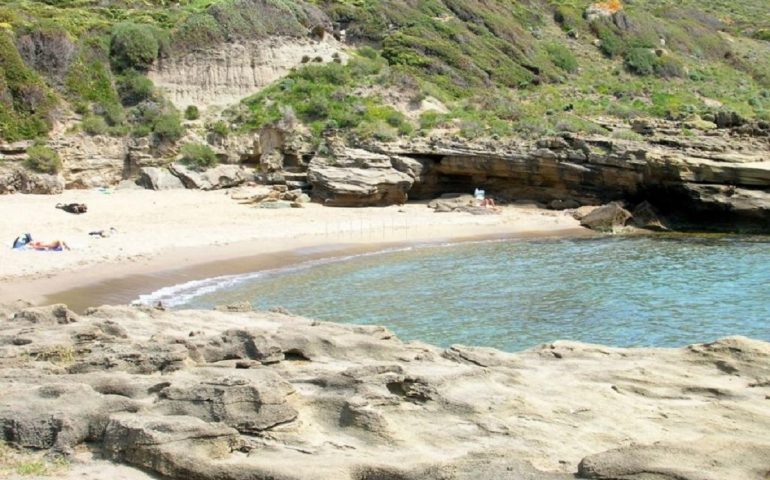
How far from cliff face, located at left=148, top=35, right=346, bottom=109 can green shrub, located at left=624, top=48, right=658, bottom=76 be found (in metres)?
20.2

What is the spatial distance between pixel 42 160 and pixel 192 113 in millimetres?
7188

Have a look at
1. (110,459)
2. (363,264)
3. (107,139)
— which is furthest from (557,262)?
(107,139)

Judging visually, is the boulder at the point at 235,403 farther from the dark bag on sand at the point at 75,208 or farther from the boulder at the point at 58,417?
the dark bag on sand at the point at 75,208

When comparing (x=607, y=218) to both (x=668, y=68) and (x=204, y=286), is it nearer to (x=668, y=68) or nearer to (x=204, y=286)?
(x=204, y=286)

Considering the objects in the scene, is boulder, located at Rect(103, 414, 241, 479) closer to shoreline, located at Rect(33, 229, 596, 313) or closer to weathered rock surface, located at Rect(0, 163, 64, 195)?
shoreline, located at Rect(33, 229, 596, 313)

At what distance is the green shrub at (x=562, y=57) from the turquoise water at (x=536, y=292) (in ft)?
82.6

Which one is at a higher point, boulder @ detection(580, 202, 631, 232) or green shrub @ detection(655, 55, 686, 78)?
green shrub @ detection(655, 55, 686, 78)

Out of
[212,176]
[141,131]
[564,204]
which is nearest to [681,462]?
[564,204]

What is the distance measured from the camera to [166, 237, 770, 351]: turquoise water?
12.5 metres

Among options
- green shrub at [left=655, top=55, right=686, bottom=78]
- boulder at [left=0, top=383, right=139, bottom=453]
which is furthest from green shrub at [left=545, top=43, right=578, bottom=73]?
boulder at [left=0, top=383, right=139, bottom=453]

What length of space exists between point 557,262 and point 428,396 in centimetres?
1460

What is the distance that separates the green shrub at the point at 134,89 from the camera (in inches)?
1299

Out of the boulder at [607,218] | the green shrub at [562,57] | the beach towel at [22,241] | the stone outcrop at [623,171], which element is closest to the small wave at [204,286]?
the beach towel at [22,241]

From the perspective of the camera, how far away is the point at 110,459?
5.36 m
